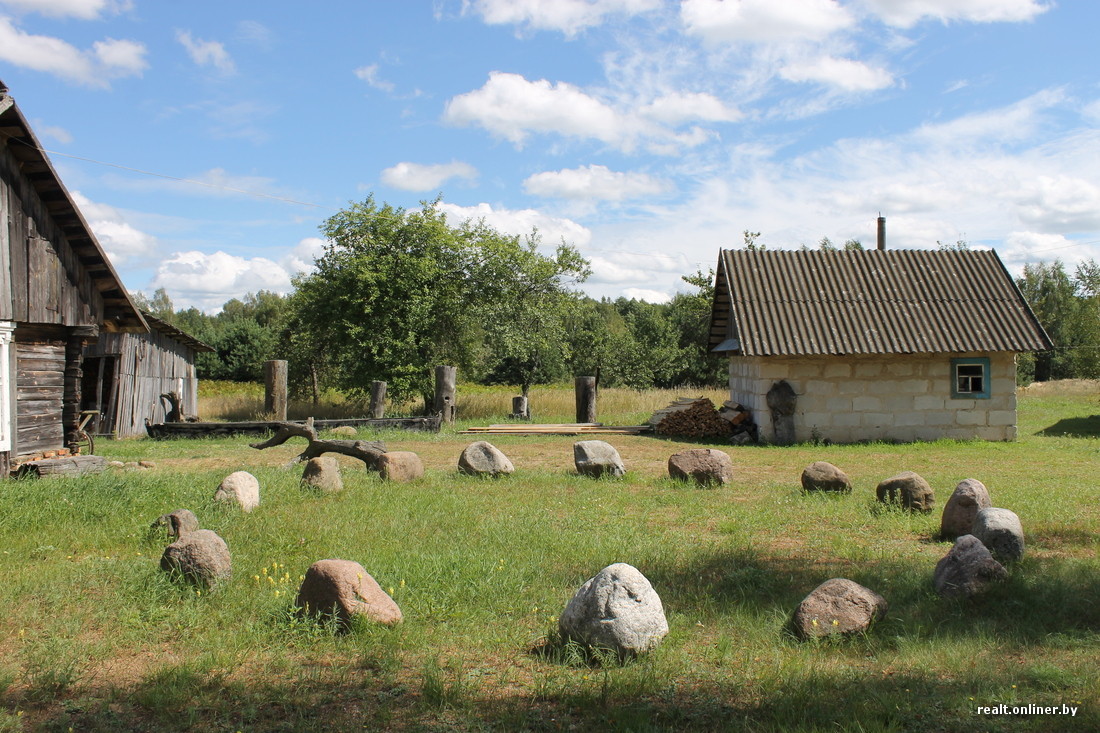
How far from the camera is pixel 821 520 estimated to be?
30.7ft

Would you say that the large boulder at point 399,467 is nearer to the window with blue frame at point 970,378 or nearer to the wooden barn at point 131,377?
the wooden barn at point 131,377

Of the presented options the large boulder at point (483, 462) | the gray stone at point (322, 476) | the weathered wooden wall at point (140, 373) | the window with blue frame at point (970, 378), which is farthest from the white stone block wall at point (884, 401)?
the weathered wooden wall at point (140, 373)

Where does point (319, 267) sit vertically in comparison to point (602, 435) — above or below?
above

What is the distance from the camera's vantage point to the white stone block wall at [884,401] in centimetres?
1900

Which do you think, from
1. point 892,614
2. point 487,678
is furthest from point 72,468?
point 892,614

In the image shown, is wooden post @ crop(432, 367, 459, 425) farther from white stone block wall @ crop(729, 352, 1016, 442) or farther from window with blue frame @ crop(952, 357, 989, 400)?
window with blue frame @ crop(952, 357, 989, 400)

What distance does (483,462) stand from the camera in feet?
41.1

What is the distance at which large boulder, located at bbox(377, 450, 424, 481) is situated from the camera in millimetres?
11859

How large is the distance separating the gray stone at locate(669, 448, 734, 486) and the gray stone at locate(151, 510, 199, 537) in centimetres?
693

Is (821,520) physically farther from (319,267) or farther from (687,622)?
(319,267)

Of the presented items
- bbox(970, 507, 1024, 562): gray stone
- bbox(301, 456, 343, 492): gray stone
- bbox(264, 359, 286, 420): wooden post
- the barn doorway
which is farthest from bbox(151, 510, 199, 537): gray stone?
the barn doorway

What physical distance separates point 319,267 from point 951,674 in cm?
2434

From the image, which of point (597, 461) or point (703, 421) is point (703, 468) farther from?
point (703, 421)

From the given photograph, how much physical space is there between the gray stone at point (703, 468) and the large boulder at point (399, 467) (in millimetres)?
4014
